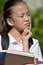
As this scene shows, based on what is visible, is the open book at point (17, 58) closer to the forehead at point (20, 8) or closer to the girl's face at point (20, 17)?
the girl's face at point (20, 17)

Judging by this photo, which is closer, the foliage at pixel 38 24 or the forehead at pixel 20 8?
the forehead at pixel 20 8

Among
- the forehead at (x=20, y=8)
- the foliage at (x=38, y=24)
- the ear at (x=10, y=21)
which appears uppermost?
the forehead at (x=20, y=8)

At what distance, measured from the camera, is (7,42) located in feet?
14.1

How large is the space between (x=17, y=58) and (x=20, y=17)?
3.24ft

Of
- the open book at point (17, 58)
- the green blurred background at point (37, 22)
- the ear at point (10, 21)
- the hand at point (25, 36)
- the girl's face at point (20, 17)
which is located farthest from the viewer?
the green blurred background at point (37, 22)

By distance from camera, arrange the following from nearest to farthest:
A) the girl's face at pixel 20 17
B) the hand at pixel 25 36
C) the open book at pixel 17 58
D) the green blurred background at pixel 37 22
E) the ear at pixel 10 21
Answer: the open book at pixel 17 58 → the hand at pixel 25 36 → the girl's face at pixel 20 17 → the ear at pixel 10 21 → the green blurred background at pixel 37 22

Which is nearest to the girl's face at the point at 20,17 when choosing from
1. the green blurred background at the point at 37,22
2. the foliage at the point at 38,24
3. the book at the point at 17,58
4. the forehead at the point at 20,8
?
the forehead at the point at 20,8

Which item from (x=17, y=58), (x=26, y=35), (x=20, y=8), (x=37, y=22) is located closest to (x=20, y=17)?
(x=20, y=8)

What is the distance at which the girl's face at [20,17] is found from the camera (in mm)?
4439

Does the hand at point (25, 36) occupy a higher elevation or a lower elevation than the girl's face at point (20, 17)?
lower

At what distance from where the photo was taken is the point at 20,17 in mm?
4496

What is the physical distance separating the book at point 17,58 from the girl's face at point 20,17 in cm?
82

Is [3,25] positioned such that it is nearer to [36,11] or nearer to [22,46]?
[22,46]

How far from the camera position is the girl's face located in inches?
175
